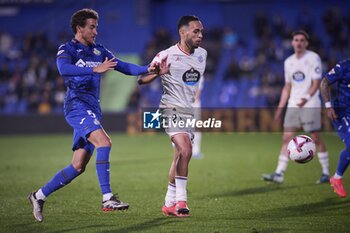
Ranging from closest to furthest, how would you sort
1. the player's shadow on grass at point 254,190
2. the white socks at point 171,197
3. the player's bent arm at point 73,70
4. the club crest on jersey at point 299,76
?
the player's bent arm at point 73,70
the white socks at point 171,197
the player's shadow on grass at point 254,190
the club crest on jersey at point 299,76

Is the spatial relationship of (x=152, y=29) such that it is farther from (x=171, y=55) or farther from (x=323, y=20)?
(x=171, y=55)

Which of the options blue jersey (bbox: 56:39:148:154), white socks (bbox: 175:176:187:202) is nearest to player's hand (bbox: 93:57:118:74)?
blue jersey (bbox: 56:39:148:154)

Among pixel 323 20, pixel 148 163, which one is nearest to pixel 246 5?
pixel 323 20

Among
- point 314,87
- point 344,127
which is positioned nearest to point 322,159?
point 314,87

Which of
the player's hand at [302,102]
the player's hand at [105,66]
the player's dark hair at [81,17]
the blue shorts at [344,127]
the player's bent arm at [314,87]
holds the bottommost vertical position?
the blue shorts at [344,127]

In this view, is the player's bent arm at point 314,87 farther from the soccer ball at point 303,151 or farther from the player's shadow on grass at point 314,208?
the player's shadow on grass at point 314,208

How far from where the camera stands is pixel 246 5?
32.2 metres

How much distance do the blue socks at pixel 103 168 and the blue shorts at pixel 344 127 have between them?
3895 mm

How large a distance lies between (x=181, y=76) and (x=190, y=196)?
2.57 m

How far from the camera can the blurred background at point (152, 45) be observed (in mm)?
27578

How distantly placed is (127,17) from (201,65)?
26305 mm

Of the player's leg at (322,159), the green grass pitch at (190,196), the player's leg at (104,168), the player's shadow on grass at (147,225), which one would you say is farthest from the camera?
the player's leg at (322,159)

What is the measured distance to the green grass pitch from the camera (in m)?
7.38

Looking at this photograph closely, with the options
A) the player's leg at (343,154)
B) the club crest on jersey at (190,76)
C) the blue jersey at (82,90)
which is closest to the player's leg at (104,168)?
the blue jersey at (82,90)
